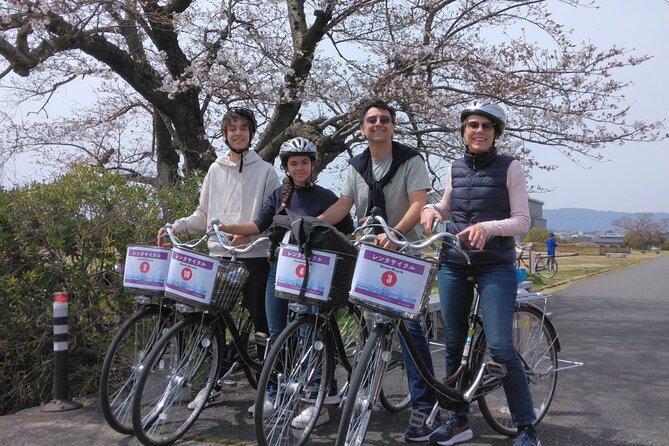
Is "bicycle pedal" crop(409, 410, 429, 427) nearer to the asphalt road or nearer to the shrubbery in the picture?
the asphalt road

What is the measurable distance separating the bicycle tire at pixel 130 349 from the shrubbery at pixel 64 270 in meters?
0.97

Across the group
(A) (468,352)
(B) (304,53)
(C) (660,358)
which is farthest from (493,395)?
(B) (304,53)

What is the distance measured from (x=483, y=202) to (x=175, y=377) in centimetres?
221

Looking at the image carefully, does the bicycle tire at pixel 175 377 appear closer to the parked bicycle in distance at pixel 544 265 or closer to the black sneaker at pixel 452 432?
the black sneaker at pixel 452 432

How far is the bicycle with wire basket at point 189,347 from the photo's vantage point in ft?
12.5

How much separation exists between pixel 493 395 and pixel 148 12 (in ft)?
21.4

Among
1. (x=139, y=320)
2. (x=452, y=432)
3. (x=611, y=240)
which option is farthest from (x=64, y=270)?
(x=611, y=240)

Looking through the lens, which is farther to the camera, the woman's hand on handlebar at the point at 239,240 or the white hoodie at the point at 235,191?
the white hoodie at the point at 235,191

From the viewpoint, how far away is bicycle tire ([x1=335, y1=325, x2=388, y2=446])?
3070 millimetres

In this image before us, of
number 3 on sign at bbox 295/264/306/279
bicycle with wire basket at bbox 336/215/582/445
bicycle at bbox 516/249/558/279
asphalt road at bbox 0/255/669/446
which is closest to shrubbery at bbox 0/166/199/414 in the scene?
asphalt road at bbox 0/255/669/446

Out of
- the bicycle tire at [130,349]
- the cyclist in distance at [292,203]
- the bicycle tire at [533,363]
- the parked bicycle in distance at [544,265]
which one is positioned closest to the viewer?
the bicycle tire at [130,349]

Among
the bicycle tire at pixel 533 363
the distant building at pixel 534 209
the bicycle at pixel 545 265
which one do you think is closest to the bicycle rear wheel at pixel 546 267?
the bicycle at pixel 545 265

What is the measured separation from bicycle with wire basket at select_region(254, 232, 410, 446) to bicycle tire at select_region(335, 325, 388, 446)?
43 cm

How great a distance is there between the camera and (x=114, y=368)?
4.61 metres
